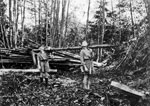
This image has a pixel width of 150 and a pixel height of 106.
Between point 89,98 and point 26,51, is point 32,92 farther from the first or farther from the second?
point 26,51

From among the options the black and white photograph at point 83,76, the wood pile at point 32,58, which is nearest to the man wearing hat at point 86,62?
the black and white photograph at point 83,76

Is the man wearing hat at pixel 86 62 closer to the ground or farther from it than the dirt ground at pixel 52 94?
farther from it

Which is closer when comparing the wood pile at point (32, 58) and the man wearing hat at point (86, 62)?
the man wearing hat at point (86, 62)

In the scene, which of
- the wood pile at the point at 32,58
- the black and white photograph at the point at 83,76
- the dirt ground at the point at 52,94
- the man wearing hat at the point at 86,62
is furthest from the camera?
the wood pile at the point at 32,58

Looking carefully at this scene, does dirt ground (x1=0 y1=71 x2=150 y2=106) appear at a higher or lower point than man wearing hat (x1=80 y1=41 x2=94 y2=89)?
lower

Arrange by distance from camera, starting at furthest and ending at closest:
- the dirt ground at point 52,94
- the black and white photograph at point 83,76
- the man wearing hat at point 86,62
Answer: the man wearing hat at point 86,62
the dirt ground at point 52,94
the black and white photograph at point 83,76

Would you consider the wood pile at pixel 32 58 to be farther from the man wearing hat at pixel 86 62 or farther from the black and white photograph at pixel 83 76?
the man wearing hat at pixel 86 62

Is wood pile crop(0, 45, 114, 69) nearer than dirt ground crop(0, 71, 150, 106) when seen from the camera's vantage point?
No

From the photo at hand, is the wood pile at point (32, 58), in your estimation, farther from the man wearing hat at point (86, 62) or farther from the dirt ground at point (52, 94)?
the man wearing hat at point (86, 62)

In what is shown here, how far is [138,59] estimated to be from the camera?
13.4 ft

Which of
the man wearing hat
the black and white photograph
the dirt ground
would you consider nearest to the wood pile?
the black and white photograph

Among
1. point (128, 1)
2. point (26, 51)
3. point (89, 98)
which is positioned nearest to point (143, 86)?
point (89, 98)

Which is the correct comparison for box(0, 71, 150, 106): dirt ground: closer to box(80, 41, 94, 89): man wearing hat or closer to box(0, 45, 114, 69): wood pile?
box(80, 41, 94, 89): man wearing hat

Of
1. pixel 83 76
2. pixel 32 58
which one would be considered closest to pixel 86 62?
pixel 83 76
